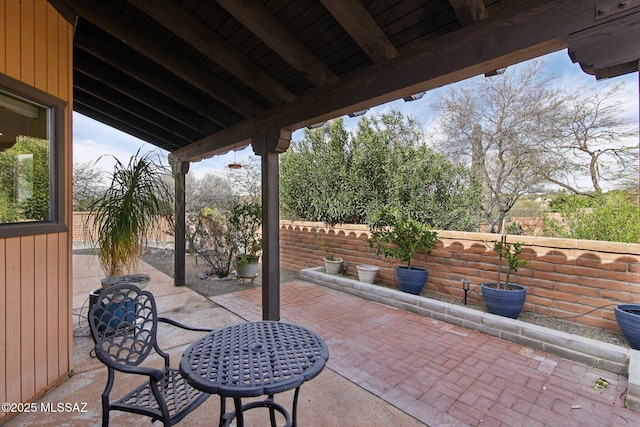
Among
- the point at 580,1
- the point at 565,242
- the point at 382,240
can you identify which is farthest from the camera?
the point at 382,240

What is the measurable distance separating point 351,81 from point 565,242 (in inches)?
114

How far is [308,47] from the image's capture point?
2572 mm

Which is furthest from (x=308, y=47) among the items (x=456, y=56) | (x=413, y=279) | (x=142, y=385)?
(x=413, y=279)

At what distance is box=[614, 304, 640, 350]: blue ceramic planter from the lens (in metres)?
2.57

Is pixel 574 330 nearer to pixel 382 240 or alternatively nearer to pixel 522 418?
pixel 522 418

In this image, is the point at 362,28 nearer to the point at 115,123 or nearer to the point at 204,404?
the point at 204,404

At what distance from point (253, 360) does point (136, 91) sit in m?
3.75

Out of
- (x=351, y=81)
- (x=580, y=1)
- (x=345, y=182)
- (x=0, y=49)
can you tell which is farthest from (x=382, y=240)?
(x=0, y=49)

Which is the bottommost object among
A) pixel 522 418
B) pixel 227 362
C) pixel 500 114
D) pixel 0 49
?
pixel 522 418

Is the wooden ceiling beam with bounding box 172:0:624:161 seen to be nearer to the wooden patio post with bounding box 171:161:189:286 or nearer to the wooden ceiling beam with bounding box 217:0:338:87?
the wooden ceiling beam with bounding box 217:0:338:87

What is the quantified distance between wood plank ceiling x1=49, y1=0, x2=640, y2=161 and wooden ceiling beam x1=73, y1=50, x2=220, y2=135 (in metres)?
0.01

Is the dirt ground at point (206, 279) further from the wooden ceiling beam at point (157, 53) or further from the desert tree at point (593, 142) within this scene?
the desert tree at point (593, 142)

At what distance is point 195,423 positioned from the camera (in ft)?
6.33

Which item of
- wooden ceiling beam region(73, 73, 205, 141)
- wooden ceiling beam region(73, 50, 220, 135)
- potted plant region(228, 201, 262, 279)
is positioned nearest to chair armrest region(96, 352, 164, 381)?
wooden ceiling beam region(73, 50, 220, 135)
